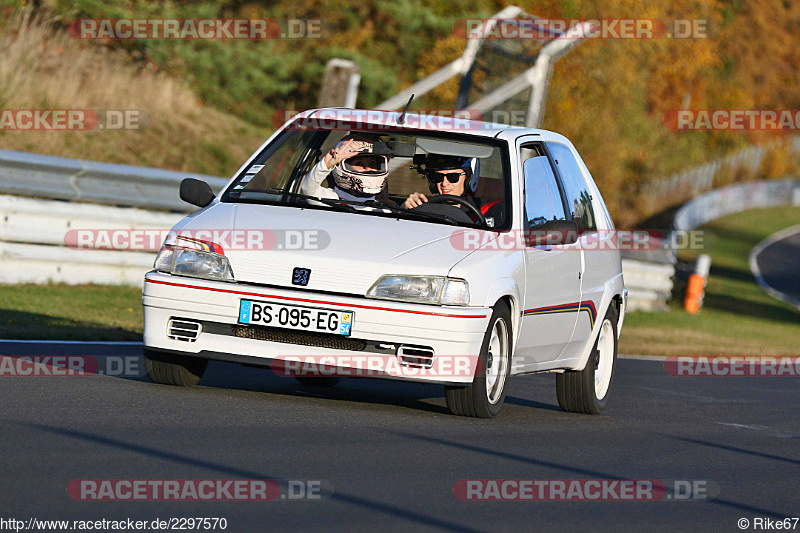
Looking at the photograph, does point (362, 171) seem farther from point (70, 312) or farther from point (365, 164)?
point (70, 312)

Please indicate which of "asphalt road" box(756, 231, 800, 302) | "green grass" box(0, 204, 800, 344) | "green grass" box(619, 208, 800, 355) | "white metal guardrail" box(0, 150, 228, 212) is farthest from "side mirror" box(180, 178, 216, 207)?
"asphalt road" box(756, 231, 800, 302)

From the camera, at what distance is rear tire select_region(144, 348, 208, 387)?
848 cm

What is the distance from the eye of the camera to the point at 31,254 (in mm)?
14023

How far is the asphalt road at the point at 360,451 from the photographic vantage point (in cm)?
540

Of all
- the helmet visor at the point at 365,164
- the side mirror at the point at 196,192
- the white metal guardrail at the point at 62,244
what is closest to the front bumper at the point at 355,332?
the side mirror at the point at 196,192

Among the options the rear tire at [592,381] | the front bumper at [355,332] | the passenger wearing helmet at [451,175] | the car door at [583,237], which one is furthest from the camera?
the rear tire at [592,381]

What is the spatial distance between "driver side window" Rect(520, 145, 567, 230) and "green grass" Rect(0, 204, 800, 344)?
158 inches

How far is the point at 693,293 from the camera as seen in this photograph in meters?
25.5

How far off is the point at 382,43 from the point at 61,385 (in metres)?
36.0

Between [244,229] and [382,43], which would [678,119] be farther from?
[244,229]

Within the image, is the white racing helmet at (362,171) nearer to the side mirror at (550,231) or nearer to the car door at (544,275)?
the car door at (544,275)

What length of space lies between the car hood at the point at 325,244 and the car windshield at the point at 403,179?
0.68ft

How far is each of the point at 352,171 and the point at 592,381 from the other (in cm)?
239

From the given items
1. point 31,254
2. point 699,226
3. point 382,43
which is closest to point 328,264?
point 31,254
